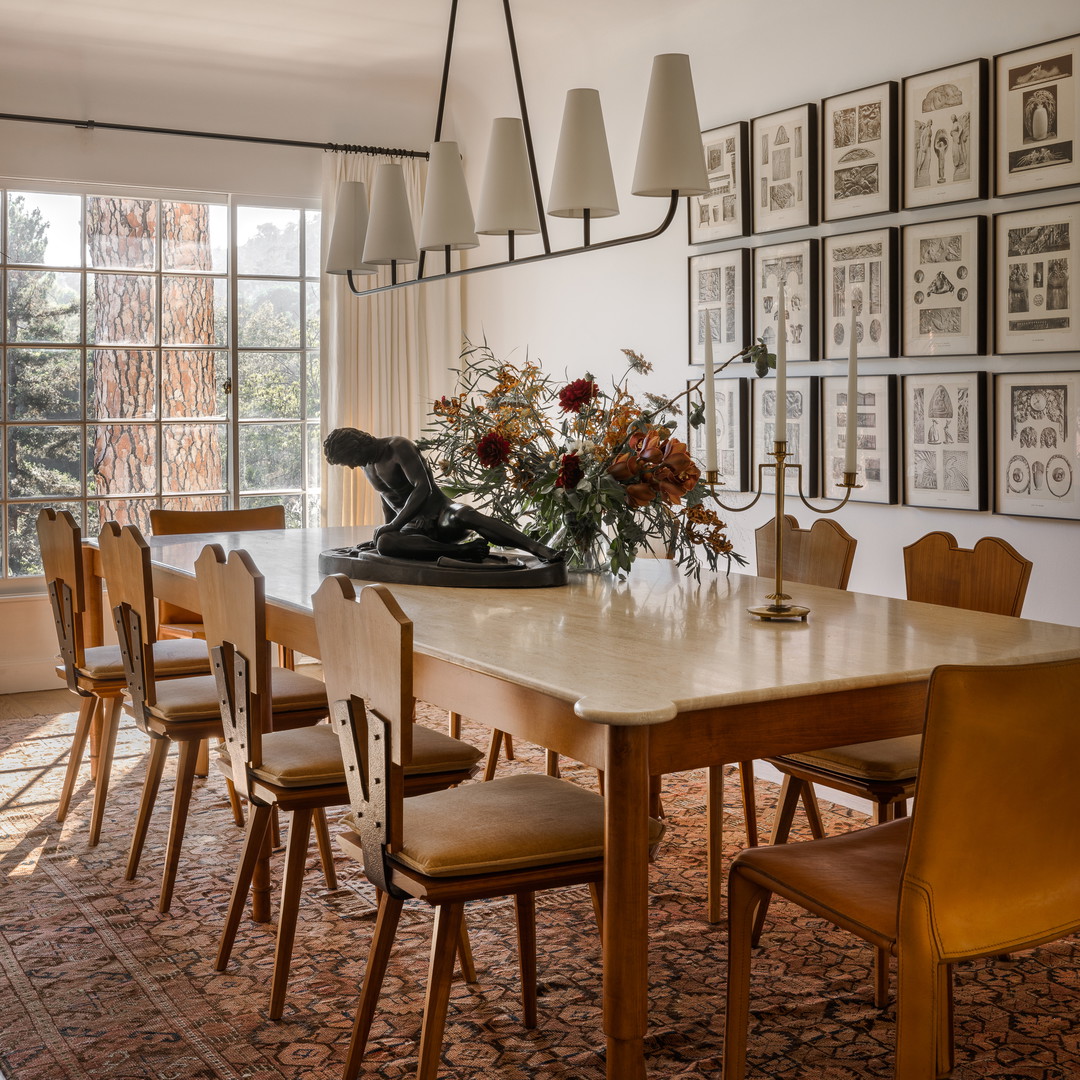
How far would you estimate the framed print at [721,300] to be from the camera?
4.24m

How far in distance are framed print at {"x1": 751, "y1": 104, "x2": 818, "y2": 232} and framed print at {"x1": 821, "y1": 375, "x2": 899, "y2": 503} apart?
1.89ft

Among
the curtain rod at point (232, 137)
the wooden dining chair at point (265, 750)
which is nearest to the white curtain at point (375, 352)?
the curtain rod at point (232, 137)

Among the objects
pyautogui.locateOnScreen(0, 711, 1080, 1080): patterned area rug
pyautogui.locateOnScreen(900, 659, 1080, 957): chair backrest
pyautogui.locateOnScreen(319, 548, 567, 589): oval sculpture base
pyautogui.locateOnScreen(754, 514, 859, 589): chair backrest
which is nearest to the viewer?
pyautogui.locateOnScreen(900, 659, 1080, 957): chair backrest

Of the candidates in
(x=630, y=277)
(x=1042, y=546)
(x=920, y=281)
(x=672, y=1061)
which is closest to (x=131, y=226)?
(x=630, y=277)

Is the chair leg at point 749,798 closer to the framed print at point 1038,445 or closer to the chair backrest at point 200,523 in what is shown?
the framed print at point 1038,445

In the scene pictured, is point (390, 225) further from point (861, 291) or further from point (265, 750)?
point (265, 750)

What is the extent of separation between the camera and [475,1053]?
7.37 ft

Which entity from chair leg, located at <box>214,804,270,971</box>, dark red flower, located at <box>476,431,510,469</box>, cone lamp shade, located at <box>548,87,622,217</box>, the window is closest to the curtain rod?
the window

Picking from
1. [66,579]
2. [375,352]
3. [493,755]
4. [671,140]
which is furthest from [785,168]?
[66,579]

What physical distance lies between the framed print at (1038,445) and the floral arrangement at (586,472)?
0.97 m

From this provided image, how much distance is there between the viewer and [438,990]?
192 centimetres

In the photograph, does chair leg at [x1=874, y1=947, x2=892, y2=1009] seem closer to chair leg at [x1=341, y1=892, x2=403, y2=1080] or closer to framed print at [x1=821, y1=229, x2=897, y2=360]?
chair leg at [x1=341, y1=892, x2=403, y2=1080]

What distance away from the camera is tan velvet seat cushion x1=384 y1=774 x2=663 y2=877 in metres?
1.86

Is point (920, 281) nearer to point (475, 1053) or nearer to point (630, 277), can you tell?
point (630, 277)
